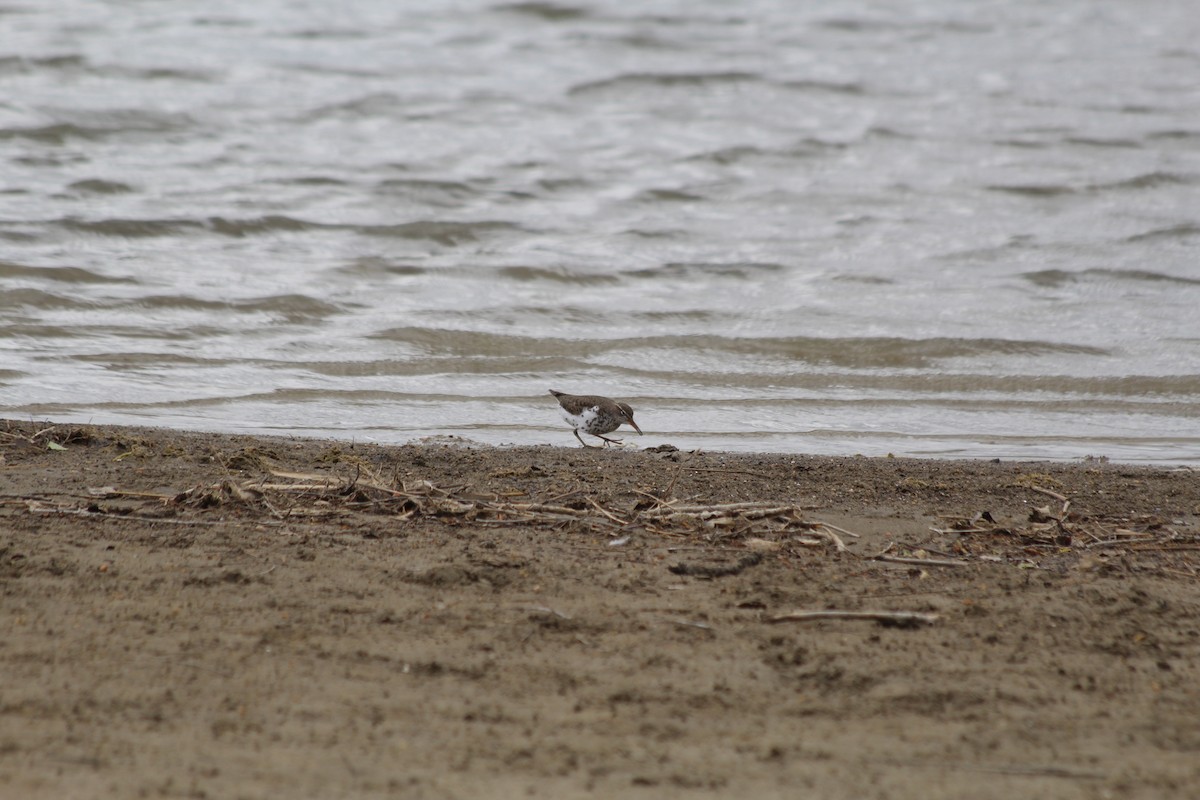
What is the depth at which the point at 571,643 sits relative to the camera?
3.30 metres

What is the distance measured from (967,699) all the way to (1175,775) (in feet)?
1.65

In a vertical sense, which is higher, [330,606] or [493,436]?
[330,606]

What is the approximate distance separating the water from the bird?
24cm

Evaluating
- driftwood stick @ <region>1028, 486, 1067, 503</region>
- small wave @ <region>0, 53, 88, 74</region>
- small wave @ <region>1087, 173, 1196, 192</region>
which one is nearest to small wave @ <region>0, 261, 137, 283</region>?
small wave @ <region>0, 53, 88, 74</region>

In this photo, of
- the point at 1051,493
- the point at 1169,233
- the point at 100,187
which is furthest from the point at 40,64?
the point at 1051,493

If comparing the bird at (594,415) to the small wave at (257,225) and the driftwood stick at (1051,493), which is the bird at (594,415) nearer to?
the driftwood stick at (1051,493)

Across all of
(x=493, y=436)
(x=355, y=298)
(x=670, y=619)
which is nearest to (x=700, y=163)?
(x=355, y=298)

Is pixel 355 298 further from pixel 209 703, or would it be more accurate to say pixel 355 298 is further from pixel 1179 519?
pixel 209 703

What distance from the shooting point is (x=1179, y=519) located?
516 centimetres

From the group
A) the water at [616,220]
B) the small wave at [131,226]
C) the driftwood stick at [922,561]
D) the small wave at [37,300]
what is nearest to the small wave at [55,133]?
the water at [616,220]

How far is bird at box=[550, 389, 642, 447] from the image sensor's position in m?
7.13

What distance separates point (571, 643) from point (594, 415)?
12.7 feet

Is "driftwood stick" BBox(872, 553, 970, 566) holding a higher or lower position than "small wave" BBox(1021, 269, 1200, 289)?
higher

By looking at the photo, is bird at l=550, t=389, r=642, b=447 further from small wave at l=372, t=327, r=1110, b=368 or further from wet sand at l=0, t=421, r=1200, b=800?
small wave at l=372, t=327, r=1110, b=368
